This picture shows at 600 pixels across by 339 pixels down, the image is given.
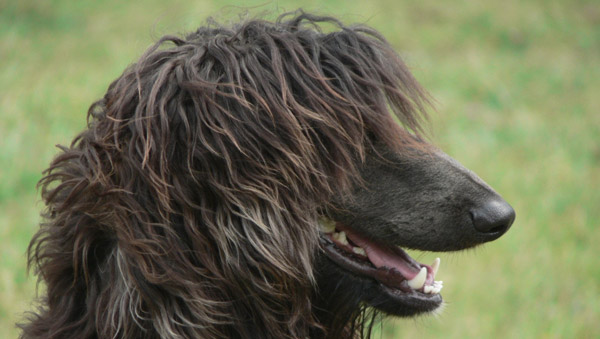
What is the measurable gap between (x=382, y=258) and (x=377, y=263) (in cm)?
3

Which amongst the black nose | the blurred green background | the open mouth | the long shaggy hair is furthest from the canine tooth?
the blurred green background

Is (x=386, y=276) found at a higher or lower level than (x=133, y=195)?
lower

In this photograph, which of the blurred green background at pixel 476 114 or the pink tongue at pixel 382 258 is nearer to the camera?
the pink tongue at pixel 382 258

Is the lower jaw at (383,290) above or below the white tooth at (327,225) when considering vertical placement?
below

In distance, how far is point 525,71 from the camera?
1006 cm

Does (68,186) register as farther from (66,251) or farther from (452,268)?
(452,268)

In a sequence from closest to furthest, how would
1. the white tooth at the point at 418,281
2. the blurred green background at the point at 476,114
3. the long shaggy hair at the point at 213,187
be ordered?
the long shaggy hair at the point at 213,187
the white tooth at the point at 418,281
the blurred green background at the point at 476,114

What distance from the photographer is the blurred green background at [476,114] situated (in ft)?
16.2

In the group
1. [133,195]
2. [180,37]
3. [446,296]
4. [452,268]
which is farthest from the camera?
[452,268]

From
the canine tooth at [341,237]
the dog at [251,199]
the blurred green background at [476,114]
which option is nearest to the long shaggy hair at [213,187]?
the dog at [251,199]

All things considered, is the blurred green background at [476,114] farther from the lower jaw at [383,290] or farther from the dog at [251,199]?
the lower jaw at [383,290]

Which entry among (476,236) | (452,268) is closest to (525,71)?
(452,268)

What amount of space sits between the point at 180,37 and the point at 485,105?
6.71 meters

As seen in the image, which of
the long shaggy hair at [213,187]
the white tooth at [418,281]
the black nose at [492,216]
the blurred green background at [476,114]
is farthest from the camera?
the blurred green background at [476,114]
